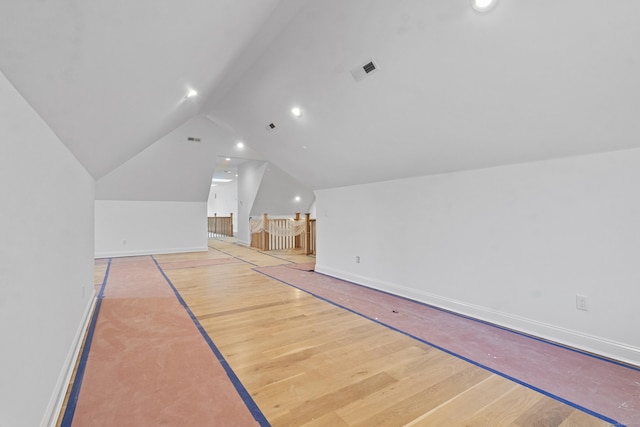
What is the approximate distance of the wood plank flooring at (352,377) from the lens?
69.4 inches

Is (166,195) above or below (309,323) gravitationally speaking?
above

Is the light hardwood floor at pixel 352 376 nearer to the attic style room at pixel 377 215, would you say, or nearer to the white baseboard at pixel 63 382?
the attic style room at pixel 377 215

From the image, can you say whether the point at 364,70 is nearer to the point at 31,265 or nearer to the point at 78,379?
the point at 31,265

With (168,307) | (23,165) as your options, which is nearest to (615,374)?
(23,165)

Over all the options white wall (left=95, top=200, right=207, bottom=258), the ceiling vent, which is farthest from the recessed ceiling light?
white wall (left=95, top=200, right=207, bottom=258)

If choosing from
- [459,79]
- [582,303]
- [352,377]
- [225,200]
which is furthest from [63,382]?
[225,200]

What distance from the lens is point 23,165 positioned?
1287 millimetres

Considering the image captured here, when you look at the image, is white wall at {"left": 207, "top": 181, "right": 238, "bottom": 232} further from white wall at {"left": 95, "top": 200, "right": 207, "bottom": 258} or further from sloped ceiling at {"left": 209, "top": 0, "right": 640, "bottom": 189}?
sloped ceiling at {"left": 209, "top": 0, "right": 640, "bottom": 189}

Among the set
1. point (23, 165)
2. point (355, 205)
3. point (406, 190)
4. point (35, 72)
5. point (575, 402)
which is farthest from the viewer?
point (355, 205)

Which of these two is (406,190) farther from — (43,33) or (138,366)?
(43,33)

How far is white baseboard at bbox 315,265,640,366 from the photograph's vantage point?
240 centimetres

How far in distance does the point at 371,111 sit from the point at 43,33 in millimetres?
2794

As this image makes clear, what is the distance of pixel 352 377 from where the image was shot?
216cm

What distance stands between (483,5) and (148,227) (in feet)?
28.8
